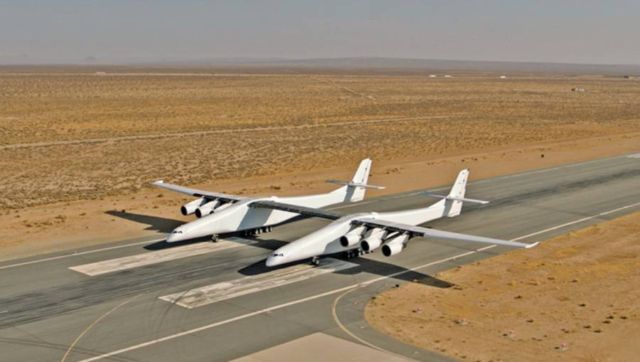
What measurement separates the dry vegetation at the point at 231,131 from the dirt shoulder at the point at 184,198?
3725mm

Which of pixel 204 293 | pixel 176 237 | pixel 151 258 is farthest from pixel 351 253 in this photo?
pixel 151 258

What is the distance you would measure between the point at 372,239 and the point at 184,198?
78.1 ft

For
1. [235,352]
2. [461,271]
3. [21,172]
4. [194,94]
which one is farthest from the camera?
[194,94]

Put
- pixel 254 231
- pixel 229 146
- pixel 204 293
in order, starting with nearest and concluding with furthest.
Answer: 1. pixel 204 293
2. pixel 254 231
3. pixel 229 146

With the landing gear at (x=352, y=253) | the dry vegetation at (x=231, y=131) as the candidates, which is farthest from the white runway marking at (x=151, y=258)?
the dry vegetation at (x=231, y=131)

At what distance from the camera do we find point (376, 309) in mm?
29531

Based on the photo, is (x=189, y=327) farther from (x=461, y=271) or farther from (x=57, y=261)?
(x=461, y=271)

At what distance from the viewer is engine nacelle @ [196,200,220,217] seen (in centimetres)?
4250

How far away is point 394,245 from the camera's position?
34.4 m

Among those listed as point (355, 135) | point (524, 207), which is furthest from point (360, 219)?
point (355, 135)

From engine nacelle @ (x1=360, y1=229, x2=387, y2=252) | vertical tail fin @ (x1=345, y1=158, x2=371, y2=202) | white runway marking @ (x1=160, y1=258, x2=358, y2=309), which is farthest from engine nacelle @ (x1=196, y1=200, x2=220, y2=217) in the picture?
engine nacelle @ (x1=360, y1=229, x2=387, y2=252)

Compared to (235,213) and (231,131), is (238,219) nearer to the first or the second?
(235,213)

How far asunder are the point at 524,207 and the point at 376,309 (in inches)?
1045

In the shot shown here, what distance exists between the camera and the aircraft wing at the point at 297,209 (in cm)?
3901
